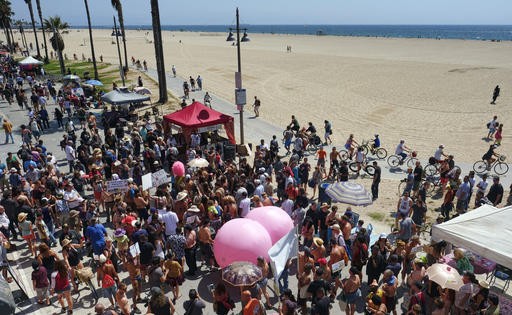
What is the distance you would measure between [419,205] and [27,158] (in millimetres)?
14342

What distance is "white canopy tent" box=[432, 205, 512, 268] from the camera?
26.6 feet

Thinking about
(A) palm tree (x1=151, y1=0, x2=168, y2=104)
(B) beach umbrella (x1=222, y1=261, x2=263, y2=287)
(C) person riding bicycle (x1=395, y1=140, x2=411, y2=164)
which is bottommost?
(C) person riding bicycle (x1=395, y1=140, x2=411, y2=164)

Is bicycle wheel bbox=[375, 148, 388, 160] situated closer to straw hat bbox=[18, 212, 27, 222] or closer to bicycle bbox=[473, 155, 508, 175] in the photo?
bicycle bbox=[473, 155, 508, 175]

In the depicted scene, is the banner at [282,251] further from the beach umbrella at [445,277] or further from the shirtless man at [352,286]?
the beach umbrella at [445,277]

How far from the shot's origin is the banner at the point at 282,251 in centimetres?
815

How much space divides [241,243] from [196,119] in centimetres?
1056

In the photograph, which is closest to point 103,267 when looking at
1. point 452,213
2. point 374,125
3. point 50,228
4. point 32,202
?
point 50,228

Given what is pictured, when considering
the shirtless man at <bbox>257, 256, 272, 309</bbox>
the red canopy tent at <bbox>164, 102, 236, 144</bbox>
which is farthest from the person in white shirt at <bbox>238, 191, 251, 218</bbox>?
the red canopy tent at <bbox>164, 102, 236, 144</bbox>

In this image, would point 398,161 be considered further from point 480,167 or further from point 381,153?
point 480,167

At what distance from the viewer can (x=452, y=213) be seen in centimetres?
1383

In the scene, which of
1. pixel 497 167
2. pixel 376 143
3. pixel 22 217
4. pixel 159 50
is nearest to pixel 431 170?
pixel 376 143

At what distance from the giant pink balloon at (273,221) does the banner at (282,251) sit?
0.94 metres

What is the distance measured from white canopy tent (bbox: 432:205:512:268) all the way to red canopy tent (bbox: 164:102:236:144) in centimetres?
1189

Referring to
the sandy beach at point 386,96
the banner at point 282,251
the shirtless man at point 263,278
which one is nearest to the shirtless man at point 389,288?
the banner at point 282,251
